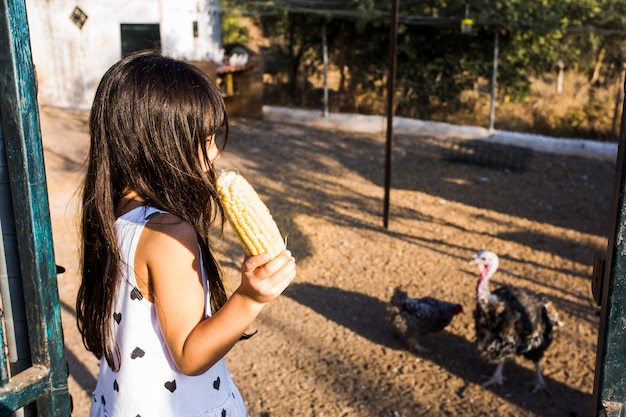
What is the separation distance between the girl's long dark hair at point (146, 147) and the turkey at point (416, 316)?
9.60ft

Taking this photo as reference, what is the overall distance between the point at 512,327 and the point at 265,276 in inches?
124

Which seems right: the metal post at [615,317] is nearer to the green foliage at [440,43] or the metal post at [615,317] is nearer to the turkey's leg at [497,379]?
the turkey's leg at [497,379]

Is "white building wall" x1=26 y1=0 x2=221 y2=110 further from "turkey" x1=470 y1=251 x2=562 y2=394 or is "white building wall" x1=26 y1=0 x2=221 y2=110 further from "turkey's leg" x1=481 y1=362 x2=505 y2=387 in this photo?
"turkey's leg" x1=481 y1=362 x2=505 y2=387

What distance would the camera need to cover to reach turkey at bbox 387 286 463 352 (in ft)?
14.3

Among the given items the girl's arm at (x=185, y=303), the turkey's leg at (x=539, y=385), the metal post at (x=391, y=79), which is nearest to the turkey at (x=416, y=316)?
the turkey's leg at (x=539, y=385)

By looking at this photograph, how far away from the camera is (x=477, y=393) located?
4.05 m

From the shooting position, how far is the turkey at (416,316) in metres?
4.37

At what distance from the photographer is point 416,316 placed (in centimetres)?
436

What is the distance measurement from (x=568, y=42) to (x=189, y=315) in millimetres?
13353

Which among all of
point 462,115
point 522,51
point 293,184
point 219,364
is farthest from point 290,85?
point 219,364

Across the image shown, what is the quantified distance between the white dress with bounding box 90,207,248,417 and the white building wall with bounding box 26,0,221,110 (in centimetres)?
1173

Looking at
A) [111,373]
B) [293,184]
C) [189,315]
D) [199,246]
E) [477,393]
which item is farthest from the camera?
[293,184]

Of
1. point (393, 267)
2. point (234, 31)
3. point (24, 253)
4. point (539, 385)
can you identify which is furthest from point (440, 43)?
point (24, 253)

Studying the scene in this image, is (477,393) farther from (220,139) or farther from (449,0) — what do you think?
(449,0)
